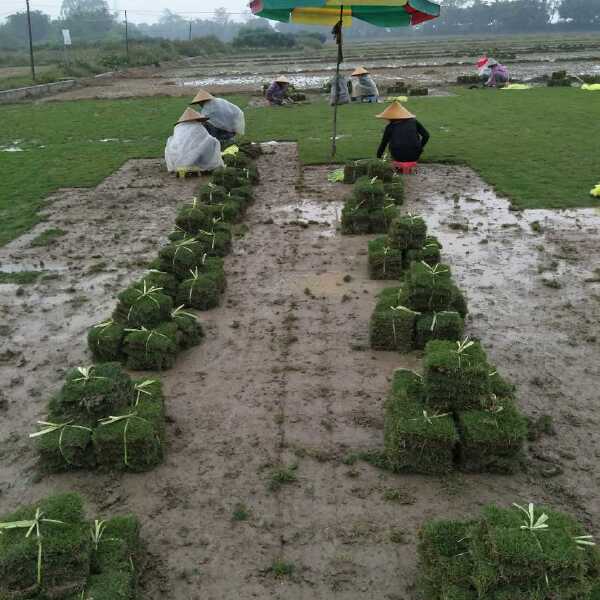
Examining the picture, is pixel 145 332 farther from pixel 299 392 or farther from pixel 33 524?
pixel 33 524

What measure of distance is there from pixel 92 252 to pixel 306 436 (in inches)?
211

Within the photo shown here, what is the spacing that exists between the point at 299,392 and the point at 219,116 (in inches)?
415

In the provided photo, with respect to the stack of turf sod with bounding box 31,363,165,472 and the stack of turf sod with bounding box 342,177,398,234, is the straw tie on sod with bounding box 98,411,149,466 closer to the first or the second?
the stack of turf sod with bounding box 31,363,165,472

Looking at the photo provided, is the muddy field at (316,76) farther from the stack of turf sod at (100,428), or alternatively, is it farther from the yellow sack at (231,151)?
the stack of turf sod at (100,428)

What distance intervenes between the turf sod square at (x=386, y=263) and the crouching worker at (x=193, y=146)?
6.05 metres

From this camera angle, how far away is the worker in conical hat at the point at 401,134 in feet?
37.8

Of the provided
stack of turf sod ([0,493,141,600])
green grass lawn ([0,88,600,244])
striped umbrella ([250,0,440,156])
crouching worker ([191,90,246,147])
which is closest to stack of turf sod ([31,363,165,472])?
stack of turf sod ([0,493,141,600])

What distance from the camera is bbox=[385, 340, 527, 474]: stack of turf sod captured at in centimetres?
402

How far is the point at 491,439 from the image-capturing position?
3994 mm

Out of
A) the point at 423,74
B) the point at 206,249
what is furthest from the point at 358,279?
the point at 423,74

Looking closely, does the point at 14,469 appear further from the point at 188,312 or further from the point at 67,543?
the point at 188,312

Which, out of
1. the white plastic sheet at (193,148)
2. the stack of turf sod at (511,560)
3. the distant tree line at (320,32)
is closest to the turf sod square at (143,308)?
the stack of turf sod at (511,560)

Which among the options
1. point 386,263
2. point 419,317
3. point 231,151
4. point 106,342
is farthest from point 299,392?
point 231,151

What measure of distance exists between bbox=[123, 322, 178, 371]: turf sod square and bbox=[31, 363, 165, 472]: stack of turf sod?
94 centimetres
